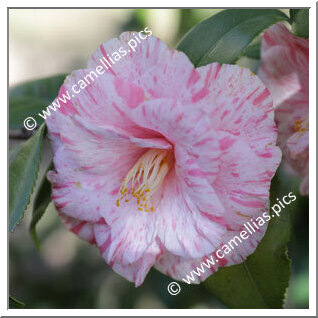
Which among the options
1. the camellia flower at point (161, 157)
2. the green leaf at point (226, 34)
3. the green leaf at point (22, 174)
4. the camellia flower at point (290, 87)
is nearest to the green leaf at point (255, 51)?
the camellia flower at point (290, 87)

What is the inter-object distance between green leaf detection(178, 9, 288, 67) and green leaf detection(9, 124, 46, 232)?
0.28 metres

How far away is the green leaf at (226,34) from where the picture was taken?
0.85 m

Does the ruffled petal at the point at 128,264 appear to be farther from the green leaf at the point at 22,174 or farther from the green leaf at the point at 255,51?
the green leaf at the point at 255,51

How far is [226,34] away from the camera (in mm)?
886

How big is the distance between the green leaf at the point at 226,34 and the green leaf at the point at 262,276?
30 centimetres

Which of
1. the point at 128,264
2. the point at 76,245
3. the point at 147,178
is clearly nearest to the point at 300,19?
the point at 147,178

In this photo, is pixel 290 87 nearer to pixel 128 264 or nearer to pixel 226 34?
pixel 226 34

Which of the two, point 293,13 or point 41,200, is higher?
point 293,13

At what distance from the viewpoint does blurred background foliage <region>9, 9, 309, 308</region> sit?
182 cm

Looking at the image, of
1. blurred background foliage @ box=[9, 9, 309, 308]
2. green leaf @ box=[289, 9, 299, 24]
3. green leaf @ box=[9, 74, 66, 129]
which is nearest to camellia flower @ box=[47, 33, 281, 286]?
green leaf @ box=[289, 9, 299, 24]

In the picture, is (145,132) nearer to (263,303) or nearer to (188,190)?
(188,190)

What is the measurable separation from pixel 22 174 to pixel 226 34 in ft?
1.37

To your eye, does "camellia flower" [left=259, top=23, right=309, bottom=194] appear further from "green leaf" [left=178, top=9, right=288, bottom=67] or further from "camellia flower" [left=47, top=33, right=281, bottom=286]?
"camellia flower" [left=47, top=33, right=281, bottom=286]
